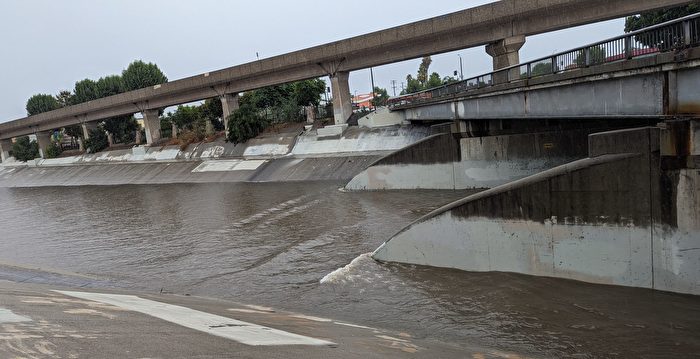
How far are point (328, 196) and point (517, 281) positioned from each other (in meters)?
16.7

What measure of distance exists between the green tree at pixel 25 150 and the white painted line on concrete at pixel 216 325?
A: 85848mm

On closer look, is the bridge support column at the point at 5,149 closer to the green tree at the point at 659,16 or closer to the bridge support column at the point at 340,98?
the bridge support column at the point at 340,98

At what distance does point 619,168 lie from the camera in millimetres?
9922

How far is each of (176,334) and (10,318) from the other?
214 cm

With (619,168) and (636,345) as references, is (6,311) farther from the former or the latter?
(619,168)

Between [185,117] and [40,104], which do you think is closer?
[185,117]

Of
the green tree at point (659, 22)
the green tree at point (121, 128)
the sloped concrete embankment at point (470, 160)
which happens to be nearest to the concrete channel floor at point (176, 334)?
the green tree at point (659, 22)

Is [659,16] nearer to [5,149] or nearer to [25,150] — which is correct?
[25,150]

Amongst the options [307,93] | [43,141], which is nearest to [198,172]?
[307,93]

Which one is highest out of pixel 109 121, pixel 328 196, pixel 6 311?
pixel 109 121

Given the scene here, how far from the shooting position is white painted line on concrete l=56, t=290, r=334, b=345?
6.66m

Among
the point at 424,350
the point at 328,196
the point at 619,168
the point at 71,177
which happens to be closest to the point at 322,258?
the point at 424,350

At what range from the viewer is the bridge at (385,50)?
96.4ft

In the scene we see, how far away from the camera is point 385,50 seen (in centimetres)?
3916
